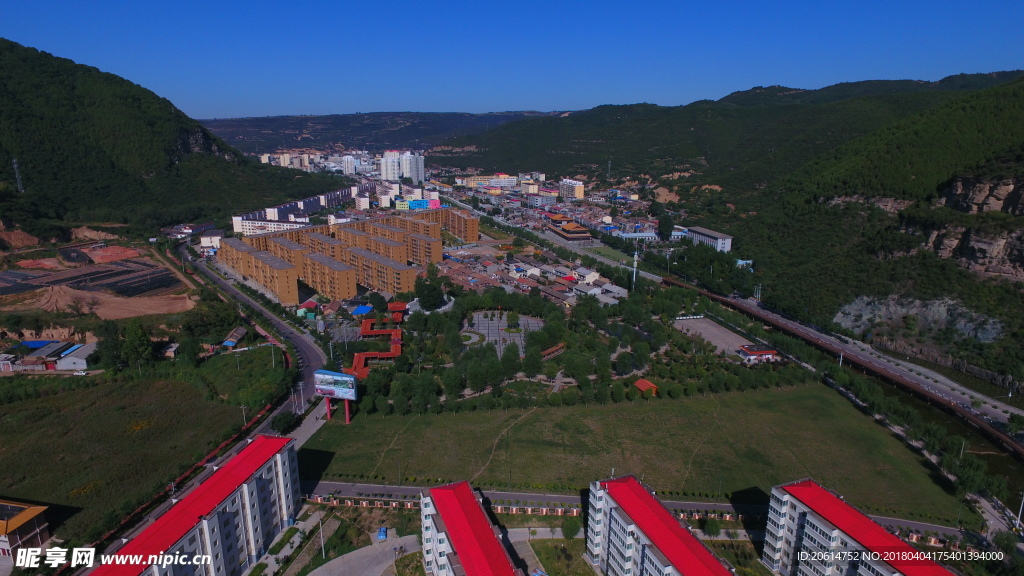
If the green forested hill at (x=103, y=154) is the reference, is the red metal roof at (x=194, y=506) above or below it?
below

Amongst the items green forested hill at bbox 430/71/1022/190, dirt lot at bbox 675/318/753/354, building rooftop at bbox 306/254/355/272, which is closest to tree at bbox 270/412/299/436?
building rooftop at bbox 306/254/355/272

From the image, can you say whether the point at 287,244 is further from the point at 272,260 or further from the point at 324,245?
the point at 272,260

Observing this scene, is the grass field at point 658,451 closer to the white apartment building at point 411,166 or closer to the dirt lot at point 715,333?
the dirt lot at point 715,333

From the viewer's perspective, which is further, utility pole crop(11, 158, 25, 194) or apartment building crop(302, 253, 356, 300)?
utility pole crop(11, 158, 25, 194)

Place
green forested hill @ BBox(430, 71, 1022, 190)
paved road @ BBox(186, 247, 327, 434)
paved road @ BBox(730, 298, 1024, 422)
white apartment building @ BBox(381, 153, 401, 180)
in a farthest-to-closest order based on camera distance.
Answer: white apartment building @ BBox(381, 153, 401, 180) < green forested hill @ BBox(430, 71, 1022, 190) < paved road @ BBox(730, 298, 1024, 422) < paved road @ BBox(186, 247, 327, 434)

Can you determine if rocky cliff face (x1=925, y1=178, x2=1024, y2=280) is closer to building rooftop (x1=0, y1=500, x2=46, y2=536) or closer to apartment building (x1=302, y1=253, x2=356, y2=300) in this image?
apartment building (x1=302, y1=253, x2=356, y2=300)

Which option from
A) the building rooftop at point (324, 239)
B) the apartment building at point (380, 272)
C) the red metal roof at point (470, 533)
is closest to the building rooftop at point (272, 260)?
the building rooftop at point (324, 239)

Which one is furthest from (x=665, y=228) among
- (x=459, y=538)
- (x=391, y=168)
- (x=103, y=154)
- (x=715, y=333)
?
(x=103, y=154)
